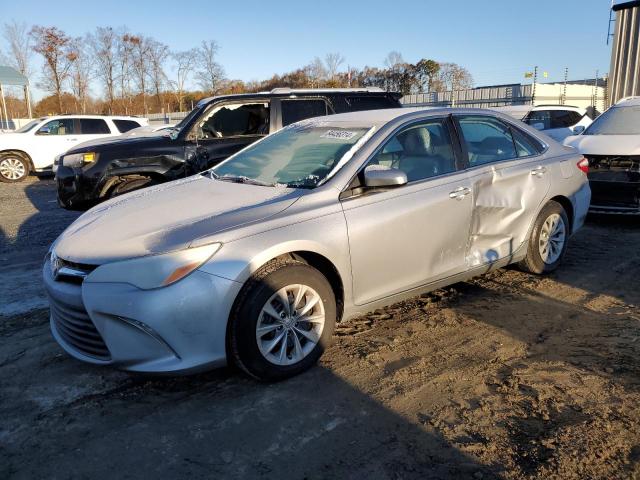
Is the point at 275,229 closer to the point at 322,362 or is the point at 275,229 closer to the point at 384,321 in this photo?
the point at 322,362

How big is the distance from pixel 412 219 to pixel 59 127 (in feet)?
43.2

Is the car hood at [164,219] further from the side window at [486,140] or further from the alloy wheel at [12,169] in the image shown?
the alloy wheel at [12,169]

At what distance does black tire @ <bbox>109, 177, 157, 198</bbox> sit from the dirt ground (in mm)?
2636

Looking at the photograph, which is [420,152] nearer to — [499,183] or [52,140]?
[499,183]

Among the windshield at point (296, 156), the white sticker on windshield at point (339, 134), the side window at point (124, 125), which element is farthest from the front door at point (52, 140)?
the white sticker on windshield at point (339, 134)

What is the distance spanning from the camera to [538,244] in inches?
194

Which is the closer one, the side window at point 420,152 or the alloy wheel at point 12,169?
the side window at point 420,152

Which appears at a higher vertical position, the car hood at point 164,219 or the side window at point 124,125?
the side window at point 124,125

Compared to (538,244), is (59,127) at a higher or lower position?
higher

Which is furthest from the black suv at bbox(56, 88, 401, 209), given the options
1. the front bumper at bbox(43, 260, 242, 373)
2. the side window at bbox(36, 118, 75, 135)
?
the side window at bbox(36, 118, 75, 135)

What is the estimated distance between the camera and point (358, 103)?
7980mm

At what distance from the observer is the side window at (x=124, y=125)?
14.4 meters

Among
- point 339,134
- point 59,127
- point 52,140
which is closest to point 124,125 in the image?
point 59,127

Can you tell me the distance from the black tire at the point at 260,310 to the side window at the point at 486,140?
192 centimetres
